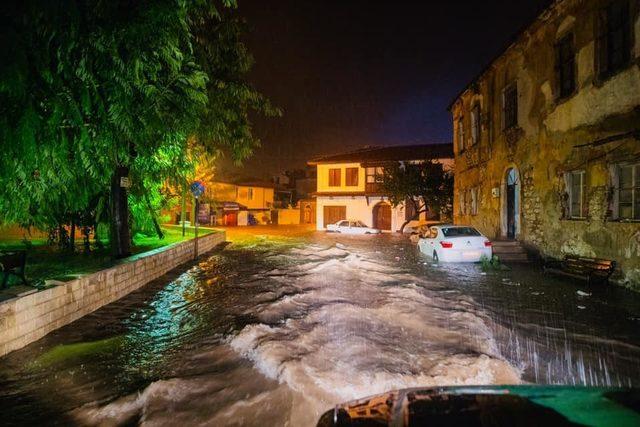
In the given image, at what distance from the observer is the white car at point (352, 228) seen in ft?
104

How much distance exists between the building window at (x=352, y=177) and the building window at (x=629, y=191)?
28819mm

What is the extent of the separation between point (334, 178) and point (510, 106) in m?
24.2

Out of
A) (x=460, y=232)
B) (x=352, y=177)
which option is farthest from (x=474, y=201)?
(x=352, y=177)

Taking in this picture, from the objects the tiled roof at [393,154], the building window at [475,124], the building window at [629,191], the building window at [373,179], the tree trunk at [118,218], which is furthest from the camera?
the building window at [373,179]

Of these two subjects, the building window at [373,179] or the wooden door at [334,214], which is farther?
the wooden door at [334,214]

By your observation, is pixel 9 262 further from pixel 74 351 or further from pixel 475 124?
pixel 475 124

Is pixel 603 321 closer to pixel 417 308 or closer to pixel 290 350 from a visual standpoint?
pixel 417 308

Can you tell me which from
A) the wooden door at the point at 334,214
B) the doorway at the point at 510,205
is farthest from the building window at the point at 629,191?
the wooden door at the point at 334,214

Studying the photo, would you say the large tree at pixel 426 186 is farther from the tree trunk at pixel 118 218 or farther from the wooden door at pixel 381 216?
the tree trunk at pixel 118 218

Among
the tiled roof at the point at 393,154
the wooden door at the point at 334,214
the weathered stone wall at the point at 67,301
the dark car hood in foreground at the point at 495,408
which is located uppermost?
the tiled roof at the point at 393,154

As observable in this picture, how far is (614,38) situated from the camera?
30.4 ft

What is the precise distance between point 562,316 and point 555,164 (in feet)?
22.1

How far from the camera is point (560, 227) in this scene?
11.4 meters

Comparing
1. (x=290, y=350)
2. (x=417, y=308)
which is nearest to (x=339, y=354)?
(x=290, y=350)
